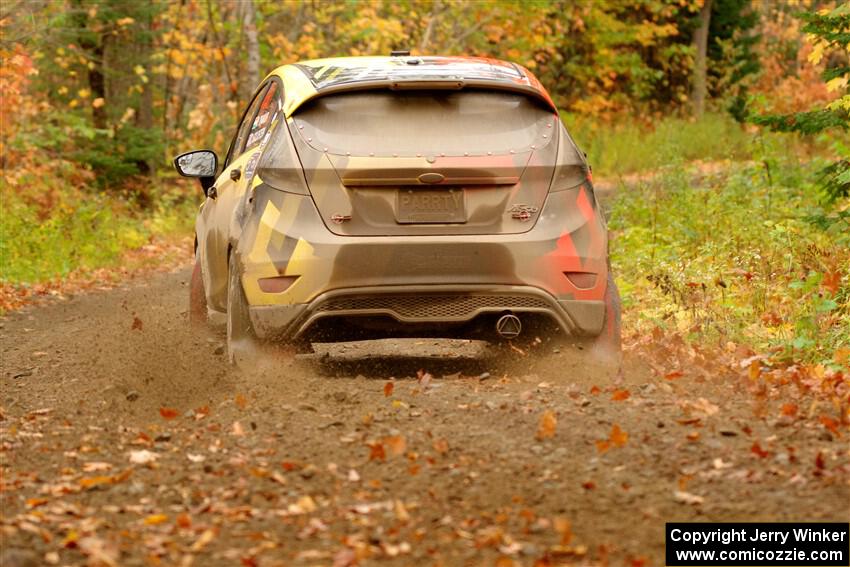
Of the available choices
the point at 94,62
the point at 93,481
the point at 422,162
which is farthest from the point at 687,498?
the point at 94,62

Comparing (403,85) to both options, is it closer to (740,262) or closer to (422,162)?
(422,162)

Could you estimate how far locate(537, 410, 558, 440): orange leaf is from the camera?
5.91 metres

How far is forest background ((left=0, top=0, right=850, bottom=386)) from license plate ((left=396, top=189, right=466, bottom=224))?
1.85 meters

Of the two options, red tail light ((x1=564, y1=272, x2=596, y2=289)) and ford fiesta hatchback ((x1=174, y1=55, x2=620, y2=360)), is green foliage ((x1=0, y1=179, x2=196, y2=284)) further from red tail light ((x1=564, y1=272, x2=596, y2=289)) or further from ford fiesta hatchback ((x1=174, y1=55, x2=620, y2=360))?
red tail light ((x1=564, y1=272, x2=596, y2=289))

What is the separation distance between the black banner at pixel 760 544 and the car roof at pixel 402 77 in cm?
322

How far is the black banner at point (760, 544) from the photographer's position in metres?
4.56

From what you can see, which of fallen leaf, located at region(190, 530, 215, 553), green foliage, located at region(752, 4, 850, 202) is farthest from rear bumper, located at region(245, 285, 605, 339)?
green foliage, located at region(752, 4, 850, 202)

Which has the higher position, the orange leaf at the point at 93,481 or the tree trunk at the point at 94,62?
the orange leaf at the point at 93,481

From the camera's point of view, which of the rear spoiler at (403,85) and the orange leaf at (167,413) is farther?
the rear spoiler at (403,85)

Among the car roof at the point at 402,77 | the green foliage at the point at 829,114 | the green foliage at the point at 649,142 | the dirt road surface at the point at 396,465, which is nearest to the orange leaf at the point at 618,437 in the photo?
the dirt road surface at the point at 396,465

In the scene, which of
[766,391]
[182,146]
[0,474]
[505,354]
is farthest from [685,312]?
[182,146]

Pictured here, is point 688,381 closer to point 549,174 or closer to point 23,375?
point 549,174

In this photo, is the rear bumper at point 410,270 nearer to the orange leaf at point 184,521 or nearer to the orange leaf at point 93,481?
the orange leaf at point 93,481

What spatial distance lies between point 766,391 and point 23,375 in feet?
16.3
